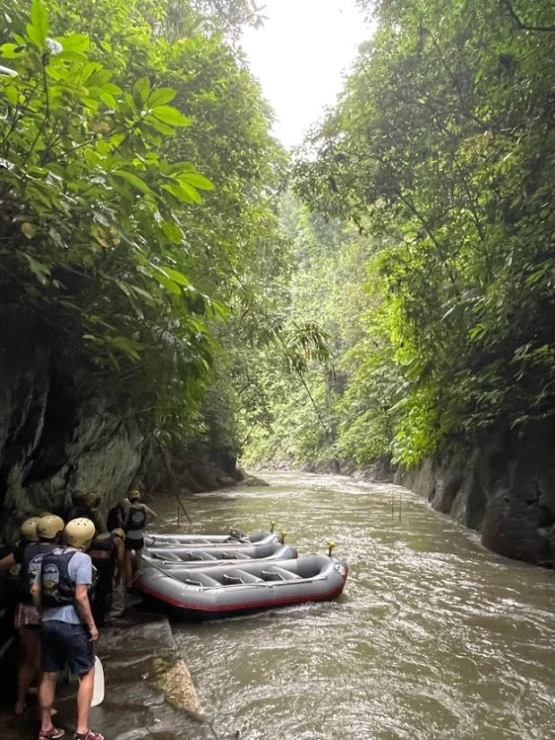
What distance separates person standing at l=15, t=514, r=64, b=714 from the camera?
11.1ft

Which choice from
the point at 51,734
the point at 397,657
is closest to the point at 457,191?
the point at 397,657

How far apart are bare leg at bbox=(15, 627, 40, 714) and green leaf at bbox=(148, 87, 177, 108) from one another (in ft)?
Result: 10.9

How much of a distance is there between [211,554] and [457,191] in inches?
277

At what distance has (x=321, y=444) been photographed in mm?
31922

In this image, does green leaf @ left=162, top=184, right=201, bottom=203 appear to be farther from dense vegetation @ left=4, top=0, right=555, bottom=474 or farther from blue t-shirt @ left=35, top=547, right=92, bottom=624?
blue t-shirt @ left=35, top=547, right=92, bottom=624

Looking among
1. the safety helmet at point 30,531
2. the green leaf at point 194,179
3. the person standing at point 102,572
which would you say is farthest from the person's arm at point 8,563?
the green leaf at point 194,179

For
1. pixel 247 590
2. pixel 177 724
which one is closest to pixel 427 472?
pixel 247 590

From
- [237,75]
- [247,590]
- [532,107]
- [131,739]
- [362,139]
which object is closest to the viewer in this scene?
[131,739]

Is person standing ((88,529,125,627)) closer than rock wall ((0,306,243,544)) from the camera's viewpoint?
No

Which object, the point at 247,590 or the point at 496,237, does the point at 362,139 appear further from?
the point at 247,590

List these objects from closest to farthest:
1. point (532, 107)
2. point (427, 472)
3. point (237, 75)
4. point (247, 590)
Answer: point (247, 590) → point (532, 107) → point (237, 75) → point (427, 472)

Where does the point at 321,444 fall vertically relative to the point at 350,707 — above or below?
above

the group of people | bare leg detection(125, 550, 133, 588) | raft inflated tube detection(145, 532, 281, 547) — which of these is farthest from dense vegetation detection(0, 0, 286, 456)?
raft inflated tube detection(145, 532, 281, 547)

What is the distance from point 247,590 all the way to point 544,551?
493cm
